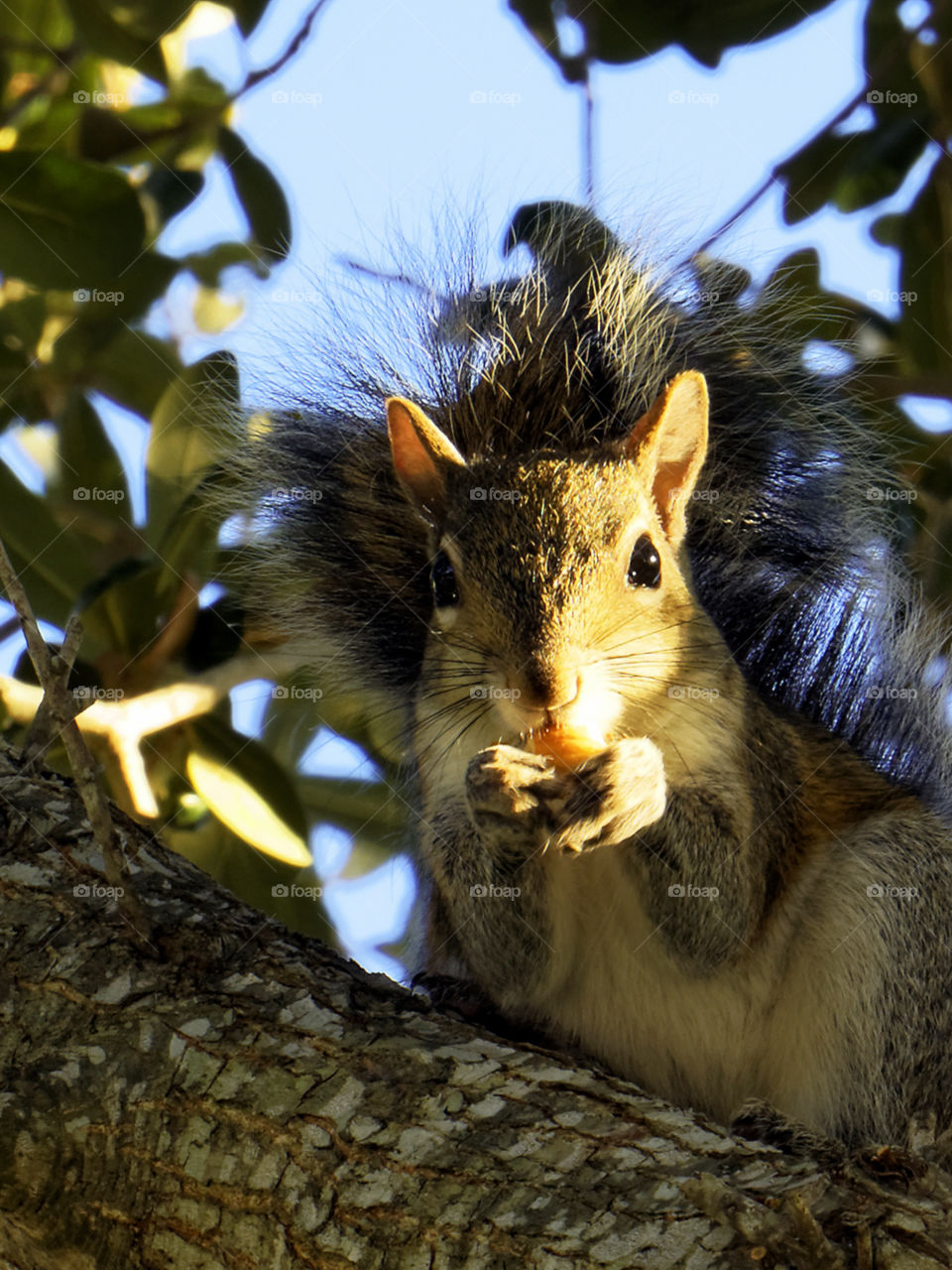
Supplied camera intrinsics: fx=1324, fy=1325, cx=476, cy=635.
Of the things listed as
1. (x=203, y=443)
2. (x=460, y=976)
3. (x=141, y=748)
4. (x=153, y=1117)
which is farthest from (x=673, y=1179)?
(x=203, y=443)

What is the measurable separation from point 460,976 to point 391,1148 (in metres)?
1.05

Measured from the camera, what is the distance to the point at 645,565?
7.41 ft

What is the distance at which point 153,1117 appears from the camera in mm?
1626

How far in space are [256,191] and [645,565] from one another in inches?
59.6

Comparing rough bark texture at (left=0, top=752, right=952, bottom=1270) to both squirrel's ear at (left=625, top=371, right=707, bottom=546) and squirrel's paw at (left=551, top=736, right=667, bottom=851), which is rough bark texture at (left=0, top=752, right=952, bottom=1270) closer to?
squirrel's paw at (left=551, top=736, right=667, bottom=851)


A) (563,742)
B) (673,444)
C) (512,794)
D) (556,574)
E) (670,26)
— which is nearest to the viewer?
(512,794)

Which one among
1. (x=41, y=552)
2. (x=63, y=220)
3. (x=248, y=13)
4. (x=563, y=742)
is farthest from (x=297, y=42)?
(x=563, y=742)

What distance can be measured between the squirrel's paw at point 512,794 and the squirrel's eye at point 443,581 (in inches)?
15.5

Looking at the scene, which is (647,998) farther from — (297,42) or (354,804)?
(297,42)

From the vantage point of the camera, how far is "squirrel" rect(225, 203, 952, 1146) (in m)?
2.15

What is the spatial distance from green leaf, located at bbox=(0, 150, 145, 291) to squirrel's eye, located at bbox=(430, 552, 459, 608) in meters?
1.11

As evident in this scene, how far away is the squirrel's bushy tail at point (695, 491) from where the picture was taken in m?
2.72

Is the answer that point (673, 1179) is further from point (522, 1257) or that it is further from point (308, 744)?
point (308, 744)

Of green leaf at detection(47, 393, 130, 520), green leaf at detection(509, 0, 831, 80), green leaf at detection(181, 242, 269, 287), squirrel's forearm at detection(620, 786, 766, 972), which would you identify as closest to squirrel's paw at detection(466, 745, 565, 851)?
squirrel's forearm at detection(620, 786, 766, 972)
